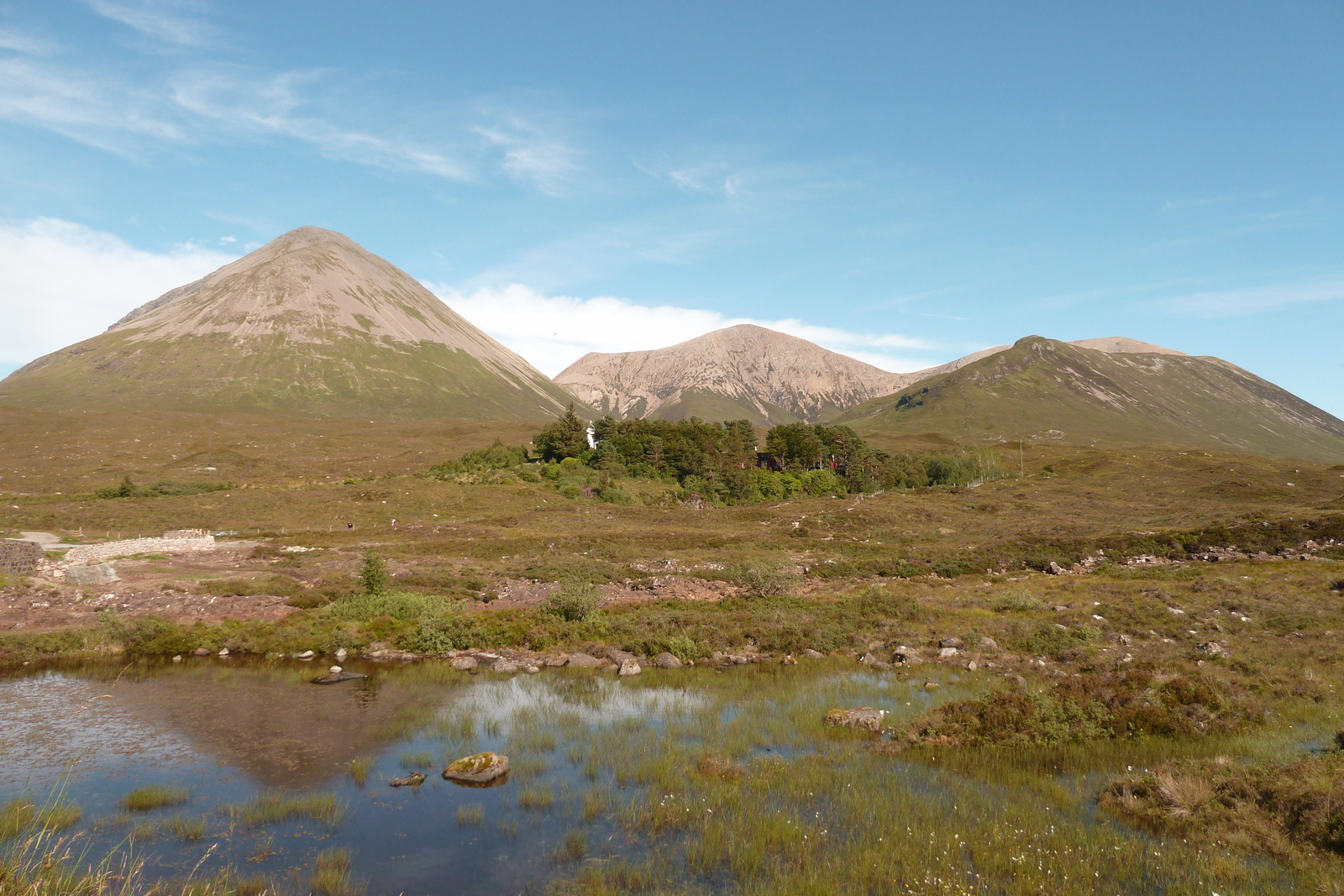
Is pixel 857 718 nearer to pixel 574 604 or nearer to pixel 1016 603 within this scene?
pixel 574 604

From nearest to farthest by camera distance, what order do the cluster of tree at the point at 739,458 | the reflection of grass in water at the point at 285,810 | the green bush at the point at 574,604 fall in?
the reflection of grass in water at the point at 285,810, the green bush at the point at 574,604, the cluster of tree at the point at 739,458

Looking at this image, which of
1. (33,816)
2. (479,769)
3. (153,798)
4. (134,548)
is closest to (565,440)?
(134,548)

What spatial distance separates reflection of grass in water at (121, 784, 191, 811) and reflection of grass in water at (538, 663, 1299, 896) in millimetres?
7615

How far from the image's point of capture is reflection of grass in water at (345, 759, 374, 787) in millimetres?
13742

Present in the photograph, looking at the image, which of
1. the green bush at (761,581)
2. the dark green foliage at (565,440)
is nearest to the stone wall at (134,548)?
the green bush at (761,581)

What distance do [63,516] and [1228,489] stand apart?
13317 centimetres

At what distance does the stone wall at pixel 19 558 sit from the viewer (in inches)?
1249

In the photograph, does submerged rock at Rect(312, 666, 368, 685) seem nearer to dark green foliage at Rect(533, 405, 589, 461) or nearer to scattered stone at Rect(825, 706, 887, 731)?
scattered stone at Rect(825, 706, 887, 731)

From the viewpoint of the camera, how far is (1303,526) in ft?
153

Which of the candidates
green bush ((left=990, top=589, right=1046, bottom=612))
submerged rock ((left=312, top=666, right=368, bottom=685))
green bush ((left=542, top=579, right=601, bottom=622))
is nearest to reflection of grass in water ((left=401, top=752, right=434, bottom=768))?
submerged rock ((left=312, top=666, right=368, bottom=685))

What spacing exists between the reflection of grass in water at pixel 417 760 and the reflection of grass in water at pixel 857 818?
3043mm

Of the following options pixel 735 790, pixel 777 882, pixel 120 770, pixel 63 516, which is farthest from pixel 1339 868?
pixel 63 516

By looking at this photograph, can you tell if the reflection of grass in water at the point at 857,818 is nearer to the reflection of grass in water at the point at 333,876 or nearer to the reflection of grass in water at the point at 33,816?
the reflection of grass in water at the point at 333,876

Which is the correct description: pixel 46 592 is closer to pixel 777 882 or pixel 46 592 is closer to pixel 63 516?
pixel 777 882
